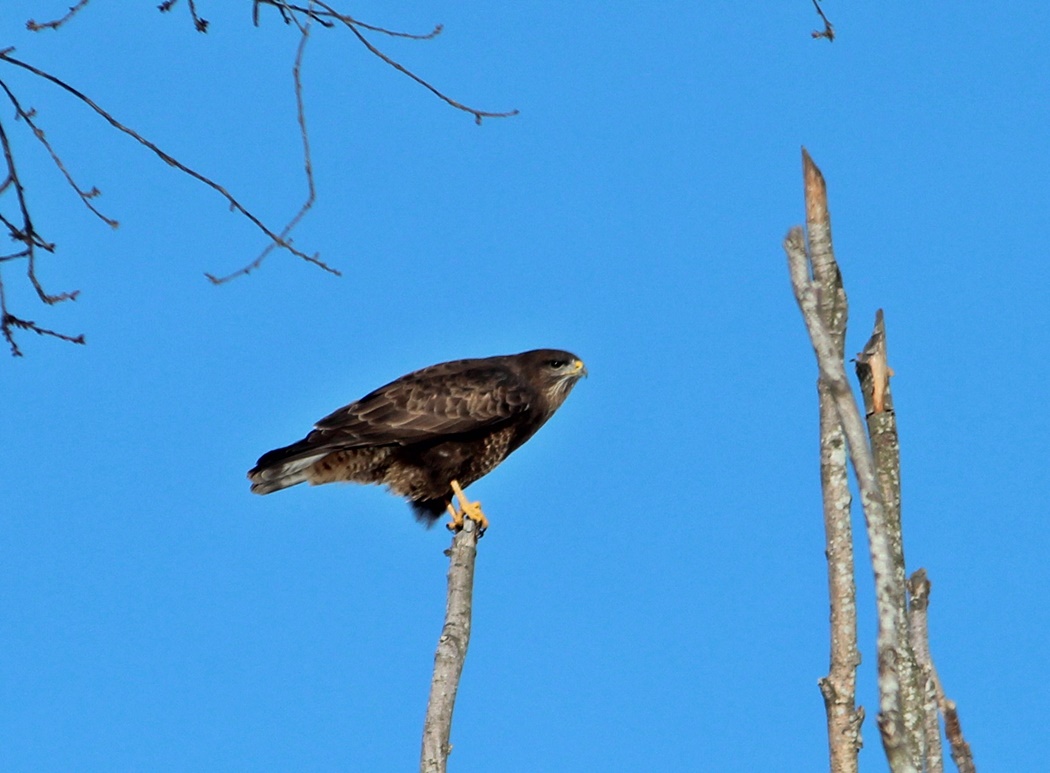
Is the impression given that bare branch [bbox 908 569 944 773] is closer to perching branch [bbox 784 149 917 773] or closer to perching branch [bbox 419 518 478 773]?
perching branch [bbox 784 149 917 773]

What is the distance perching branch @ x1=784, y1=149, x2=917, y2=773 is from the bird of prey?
19.6ft

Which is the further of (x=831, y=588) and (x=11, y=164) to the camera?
(x=11, y=164)

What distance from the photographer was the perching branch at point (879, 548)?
3574mm

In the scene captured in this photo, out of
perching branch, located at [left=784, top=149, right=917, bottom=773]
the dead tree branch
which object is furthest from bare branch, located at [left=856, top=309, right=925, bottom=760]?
perching branch, located at [left=784, top=149, right=917, bottom=773]

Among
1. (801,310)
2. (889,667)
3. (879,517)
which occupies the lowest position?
(889,667)

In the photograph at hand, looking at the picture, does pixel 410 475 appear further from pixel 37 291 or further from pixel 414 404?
pixel 37 291

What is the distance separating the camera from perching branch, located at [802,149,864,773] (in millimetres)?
4379

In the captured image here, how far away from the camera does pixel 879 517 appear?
3746 millimetres

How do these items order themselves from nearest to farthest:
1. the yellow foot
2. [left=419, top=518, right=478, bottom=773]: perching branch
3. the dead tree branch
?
the dead tree branch < [left=419, top=518, right=478, bottom=773]: perching branch < the yellow foot

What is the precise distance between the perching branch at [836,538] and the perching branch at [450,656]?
5.35ft

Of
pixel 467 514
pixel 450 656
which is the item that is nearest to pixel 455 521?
pixel 467 514

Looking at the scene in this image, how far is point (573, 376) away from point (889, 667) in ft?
23.7

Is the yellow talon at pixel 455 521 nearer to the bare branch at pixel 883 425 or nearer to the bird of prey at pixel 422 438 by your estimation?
the bird of prey at pixel 422 438

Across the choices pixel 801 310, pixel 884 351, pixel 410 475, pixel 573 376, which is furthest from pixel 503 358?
pixel 801 310
